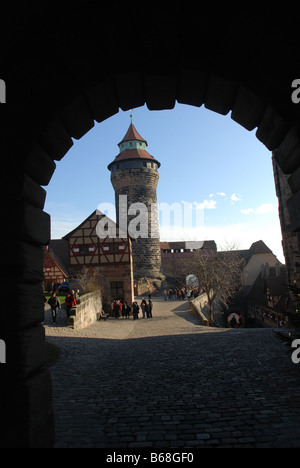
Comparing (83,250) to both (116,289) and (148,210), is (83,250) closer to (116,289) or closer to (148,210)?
(116,289)

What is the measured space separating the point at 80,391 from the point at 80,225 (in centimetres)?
1971

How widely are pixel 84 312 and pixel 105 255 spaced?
9011 mm

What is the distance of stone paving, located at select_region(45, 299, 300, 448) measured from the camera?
3162mm

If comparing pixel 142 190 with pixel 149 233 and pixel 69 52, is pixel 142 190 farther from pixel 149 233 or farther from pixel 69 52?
pixel 69 52

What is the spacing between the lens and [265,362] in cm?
612

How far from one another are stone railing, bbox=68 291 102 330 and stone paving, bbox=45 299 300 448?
5077 mm

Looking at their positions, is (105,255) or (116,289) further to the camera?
(105,255)

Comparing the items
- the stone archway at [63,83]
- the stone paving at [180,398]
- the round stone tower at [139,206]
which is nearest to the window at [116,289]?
the stone paving at [180,398]

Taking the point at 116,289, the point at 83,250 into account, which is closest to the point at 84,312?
the point at 116,289

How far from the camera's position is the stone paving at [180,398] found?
316cm

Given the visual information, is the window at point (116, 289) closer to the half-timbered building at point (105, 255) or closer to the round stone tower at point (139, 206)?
the half-timbered building at point (105, 255)

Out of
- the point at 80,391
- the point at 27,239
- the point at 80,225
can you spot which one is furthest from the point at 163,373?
the point at 80,225

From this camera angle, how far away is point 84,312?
48.3 feet

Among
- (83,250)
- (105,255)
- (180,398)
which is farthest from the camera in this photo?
(83,250)
